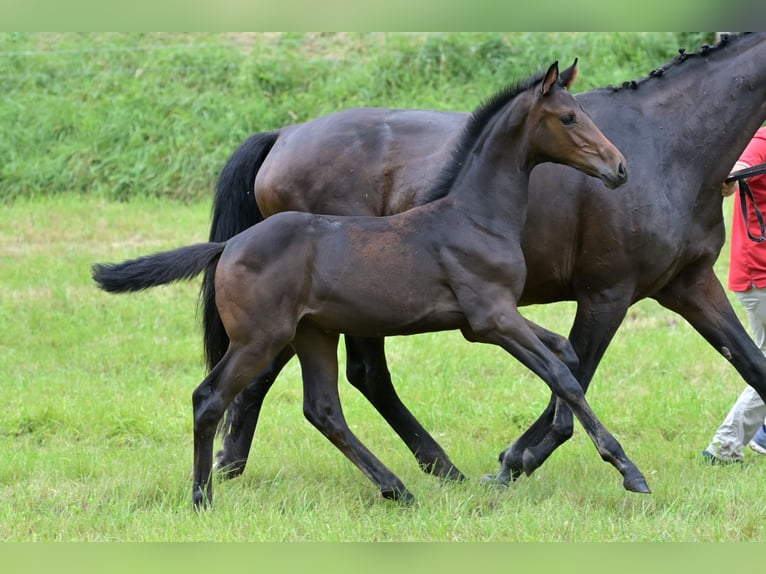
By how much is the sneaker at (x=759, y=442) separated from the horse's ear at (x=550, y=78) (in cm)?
261

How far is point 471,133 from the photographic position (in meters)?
5.43

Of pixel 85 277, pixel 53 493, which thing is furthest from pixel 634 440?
pixel 85 277

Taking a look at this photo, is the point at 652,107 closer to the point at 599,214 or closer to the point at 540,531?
the point at 599,214

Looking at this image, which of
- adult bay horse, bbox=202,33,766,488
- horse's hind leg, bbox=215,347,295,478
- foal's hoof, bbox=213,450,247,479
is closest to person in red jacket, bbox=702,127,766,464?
adult bay horse, bbox=202,33,766,488

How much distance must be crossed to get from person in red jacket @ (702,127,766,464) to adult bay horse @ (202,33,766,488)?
0.37 meters

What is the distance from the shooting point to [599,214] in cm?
573

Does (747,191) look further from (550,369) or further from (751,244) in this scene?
(550,369)

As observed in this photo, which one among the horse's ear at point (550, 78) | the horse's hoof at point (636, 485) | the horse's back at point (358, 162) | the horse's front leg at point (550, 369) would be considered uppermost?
the horse's ear at point (550, 78)

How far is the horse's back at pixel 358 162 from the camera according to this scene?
20.2 ft

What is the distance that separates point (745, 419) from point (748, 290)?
723 mm

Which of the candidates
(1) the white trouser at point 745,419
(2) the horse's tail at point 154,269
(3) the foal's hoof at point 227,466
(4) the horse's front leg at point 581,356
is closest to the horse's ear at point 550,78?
(4) the horse's front leg at point 581,356

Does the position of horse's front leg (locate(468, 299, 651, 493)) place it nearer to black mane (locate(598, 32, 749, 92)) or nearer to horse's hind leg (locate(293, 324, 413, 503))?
horse's hind leg (locate(293, 324, 413, 503))

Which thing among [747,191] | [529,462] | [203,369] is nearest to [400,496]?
[529,462]

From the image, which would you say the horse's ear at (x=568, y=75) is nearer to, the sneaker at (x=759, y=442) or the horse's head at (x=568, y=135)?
the horse's head at (x=568, y=135)
